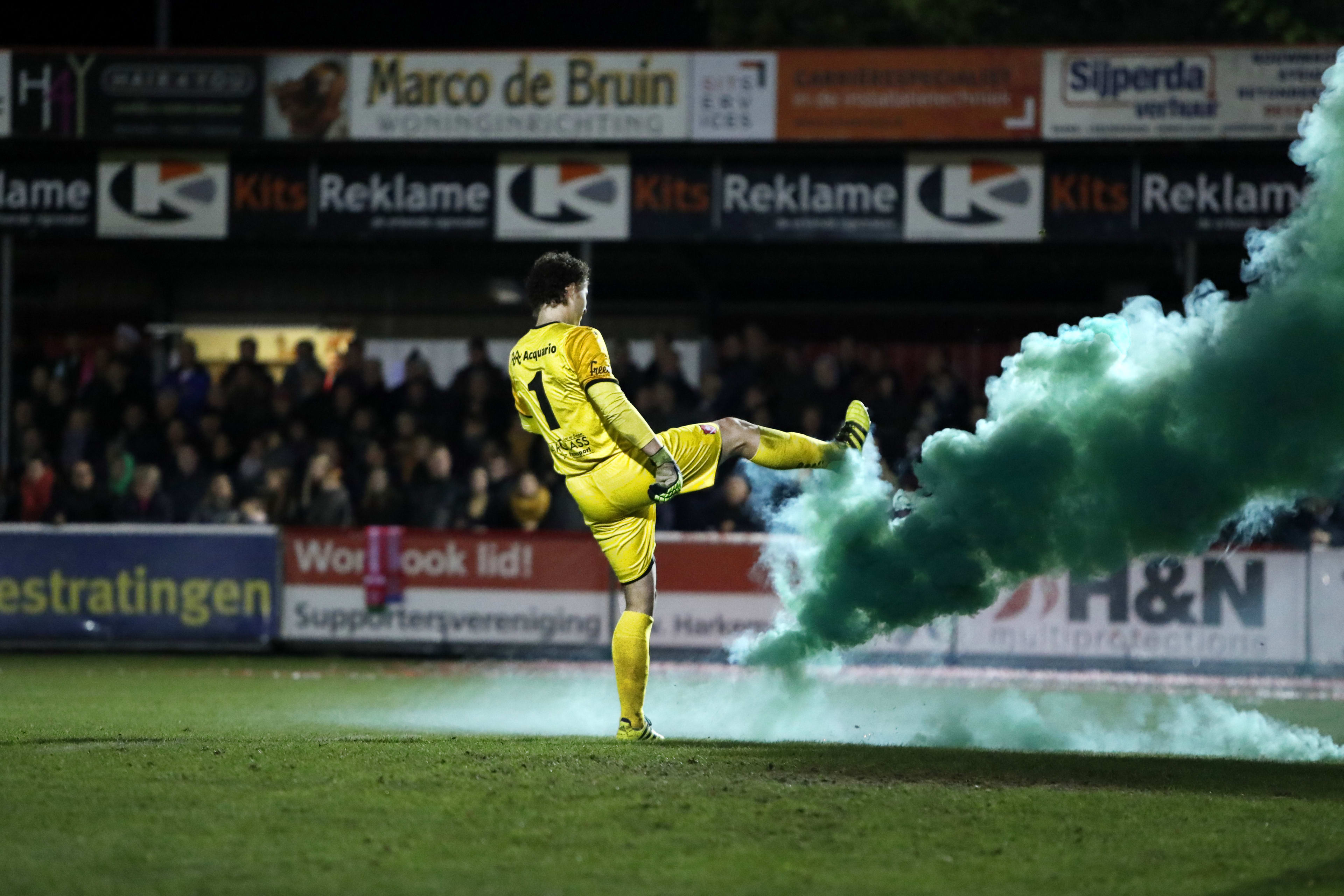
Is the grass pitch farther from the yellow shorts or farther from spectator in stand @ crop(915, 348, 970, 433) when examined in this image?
spectator in stand @ crop(915, 348, 970, 433)

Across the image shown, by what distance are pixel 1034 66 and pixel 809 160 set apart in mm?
2802

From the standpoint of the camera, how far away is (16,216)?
19.6 meters

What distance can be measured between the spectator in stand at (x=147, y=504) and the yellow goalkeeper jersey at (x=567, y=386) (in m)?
9.99

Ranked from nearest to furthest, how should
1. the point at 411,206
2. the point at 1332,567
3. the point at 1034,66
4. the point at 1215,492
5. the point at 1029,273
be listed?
the point at 1215,492
the point at 1332,567
the point at 1034,66
the point at 411,206
the point at 1029,273

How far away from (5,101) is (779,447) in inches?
547

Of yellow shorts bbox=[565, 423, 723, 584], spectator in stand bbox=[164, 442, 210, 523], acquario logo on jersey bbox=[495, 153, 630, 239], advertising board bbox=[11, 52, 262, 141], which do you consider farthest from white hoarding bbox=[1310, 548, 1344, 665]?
advertising board bbox=[11, 52, 262, 141]

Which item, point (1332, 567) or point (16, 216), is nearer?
point (1332, 567)

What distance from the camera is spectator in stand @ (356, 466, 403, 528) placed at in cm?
1741

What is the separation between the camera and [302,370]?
20656mm

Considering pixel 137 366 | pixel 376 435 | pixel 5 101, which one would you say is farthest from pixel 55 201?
pixel 376 435

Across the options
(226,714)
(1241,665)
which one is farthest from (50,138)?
(1241,665)

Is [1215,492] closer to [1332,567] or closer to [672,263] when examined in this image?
[1332,567]

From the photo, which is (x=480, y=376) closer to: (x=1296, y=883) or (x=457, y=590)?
(x=457, y=590)

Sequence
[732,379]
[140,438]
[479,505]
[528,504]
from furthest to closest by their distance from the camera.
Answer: [140,438], [732,379], [479,505], [528,504]
